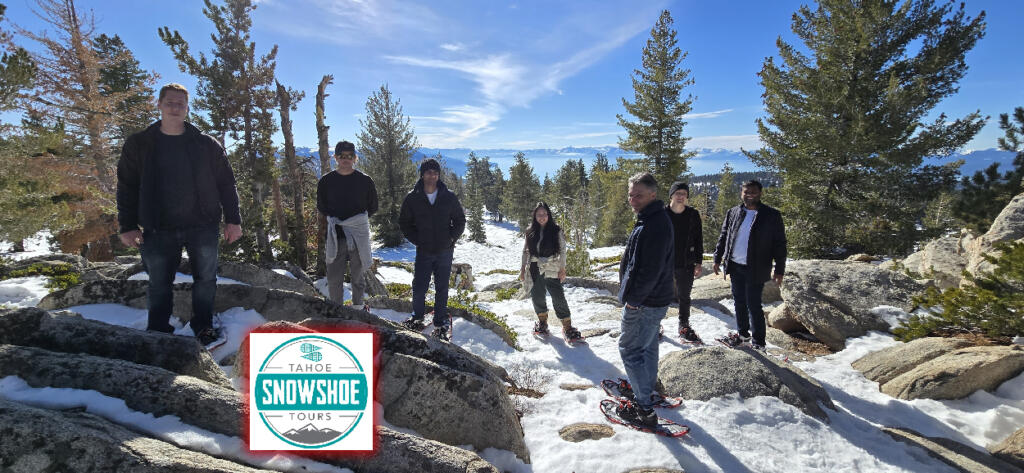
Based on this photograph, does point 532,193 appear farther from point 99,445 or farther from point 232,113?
point 99,445

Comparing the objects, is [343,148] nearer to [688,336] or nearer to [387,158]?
[688,336]

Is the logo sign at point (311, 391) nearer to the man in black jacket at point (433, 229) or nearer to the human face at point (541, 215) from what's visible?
the man in black jacket at point (433, 229)

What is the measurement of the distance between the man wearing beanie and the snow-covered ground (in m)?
0.90

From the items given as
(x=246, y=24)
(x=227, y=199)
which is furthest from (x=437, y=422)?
(x=246, y=24)

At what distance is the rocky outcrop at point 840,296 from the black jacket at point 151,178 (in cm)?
862

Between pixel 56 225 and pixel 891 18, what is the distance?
84.4ft

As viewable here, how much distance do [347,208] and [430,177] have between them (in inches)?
52.0

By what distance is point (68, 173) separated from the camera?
51.3ft

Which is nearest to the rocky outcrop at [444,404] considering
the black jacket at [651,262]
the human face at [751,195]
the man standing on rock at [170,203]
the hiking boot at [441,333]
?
the black jacket at [651,262]

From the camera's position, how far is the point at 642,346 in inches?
153

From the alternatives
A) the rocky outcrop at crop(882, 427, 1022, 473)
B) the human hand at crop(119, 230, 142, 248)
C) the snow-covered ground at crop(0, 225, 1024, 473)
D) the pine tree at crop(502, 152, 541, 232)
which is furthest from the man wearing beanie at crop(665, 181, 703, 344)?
the pine tree at crop(502, 152, 541, 232)

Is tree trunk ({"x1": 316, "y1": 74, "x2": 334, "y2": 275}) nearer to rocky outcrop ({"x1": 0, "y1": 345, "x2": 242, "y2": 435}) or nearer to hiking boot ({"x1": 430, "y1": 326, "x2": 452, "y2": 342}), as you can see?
hiking boot ({"x1": 430, "y1": 326, "x2": 452, "y2": 342})

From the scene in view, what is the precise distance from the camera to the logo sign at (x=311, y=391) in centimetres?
231

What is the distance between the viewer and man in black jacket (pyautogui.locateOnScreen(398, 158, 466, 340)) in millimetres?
5367
